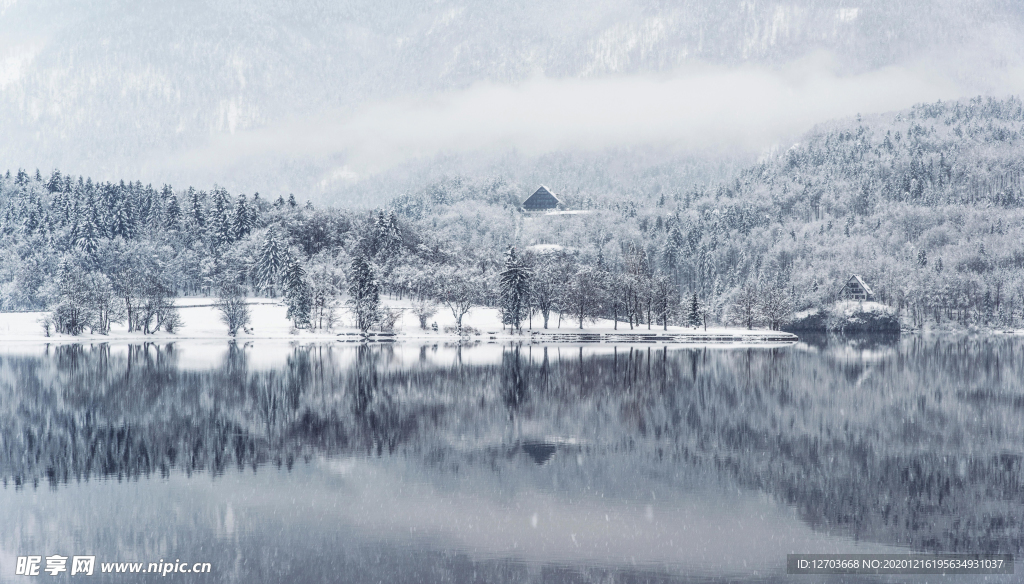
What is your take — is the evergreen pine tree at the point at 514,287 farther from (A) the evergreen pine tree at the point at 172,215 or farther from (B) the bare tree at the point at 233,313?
(A) the evergreen pine tree at the point at 172,215

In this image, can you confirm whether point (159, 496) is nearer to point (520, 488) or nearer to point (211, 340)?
point (520, 488)

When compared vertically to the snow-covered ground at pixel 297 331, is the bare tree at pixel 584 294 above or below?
above

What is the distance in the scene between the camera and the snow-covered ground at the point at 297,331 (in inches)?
4983

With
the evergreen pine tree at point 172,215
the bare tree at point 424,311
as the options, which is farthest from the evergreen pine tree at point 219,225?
the bare tree at point 424,311

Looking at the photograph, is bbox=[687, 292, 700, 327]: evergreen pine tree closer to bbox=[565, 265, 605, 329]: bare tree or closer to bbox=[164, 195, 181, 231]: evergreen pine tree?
bbox=[565, 265, 605, 329]: bare tree

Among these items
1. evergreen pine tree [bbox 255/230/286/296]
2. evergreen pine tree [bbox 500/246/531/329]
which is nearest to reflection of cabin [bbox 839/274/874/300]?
evergreen pine tree [bbox 500/246/531/329]

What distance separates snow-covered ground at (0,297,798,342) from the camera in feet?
415

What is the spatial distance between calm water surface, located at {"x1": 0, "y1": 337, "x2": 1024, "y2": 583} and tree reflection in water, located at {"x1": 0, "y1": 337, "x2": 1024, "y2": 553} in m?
0.20

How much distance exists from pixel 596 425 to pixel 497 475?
1302 cm

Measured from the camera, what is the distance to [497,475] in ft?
110

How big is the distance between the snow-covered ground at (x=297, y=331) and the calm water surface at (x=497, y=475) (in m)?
63.3

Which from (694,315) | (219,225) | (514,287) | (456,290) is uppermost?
(219,225)

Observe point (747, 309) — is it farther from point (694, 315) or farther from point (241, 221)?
point (241, 221)

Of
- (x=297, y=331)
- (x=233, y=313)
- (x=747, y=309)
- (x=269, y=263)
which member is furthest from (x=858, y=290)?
(x=233, y=313)
